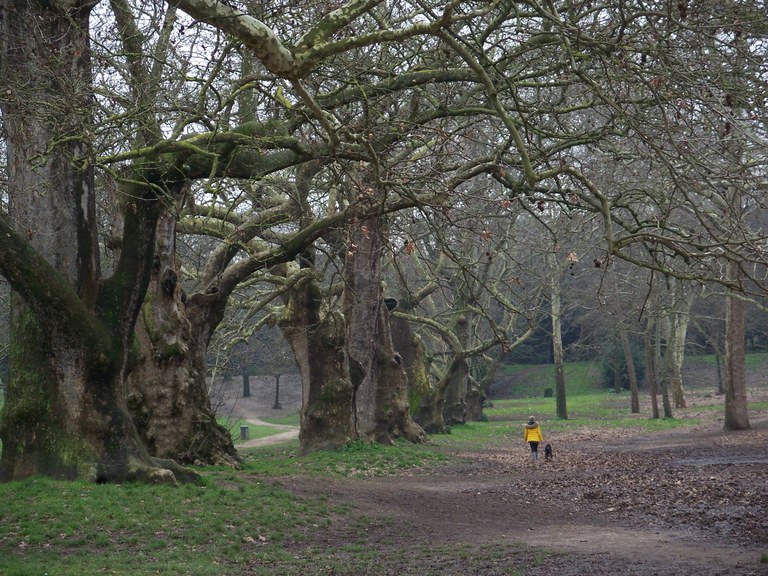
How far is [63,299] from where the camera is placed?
40.2 feet

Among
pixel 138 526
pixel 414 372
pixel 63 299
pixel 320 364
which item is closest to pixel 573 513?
pixel 138 526

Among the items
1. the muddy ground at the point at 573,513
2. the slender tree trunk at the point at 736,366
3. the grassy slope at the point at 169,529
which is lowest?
the muddy ground at the point at 573,513

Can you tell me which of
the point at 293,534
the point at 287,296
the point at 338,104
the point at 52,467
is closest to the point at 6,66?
the point at 338,104

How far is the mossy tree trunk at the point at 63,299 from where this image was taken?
39.5ft

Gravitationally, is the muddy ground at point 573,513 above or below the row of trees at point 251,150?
below

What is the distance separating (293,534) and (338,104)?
582cm

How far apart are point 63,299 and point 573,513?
8.50 metres

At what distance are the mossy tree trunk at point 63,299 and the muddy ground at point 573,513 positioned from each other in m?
3.61

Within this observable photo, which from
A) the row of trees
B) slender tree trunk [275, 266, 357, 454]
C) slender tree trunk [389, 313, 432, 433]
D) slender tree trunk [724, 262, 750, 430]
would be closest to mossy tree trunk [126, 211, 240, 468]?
the row of trees

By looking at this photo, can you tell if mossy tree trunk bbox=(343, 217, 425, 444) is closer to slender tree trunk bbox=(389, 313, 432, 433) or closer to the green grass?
slender tree trunk bbox=(389, 313, 432, 433)

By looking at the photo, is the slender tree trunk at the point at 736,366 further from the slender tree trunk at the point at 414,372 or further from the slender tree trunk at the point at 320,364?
the slender tree trunk at the point at 320,364

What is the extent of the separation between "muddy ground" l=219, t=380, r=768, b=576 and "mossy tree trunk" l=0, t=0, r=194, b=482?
3.61 meters

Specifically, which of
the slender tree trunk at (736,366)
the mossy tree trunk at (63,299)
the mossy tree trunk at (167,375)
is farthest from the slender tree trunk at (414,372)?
the mossy tree trunk at (63,299)

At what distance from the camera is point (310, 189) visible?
62.1ft
